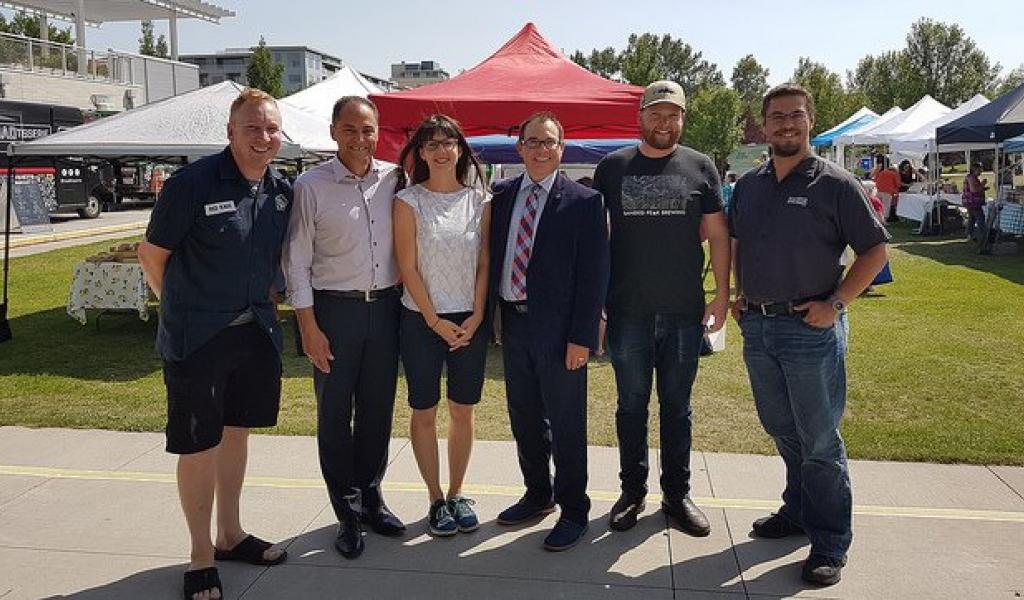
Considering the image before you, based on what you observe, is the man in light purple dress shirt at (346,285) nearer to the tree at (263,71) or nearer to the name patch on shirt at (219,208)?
the name patch on shirt at (219,208)

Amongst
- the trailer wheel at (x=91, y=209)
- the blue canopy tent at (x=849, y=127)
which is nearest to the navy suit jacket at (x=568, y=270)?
the trailer wheel at (x=91, y=209)

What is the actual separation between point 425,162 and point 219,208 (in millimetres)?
888

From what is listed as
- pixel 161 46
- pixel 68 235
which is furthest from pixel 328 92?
pixel 161 46

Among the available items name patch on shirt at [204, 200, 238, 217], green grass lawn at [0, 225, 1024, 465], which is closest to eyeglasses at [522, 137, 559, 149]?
name patch on shirt at [204, 200, 238, 217]

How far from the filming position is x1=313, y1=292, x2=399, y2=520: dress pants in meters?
3.54

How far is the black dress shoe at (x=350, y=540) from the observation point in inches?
142

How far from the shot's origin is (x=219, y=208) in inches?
125

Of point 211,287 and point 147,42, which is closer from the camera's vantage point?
point 211,287

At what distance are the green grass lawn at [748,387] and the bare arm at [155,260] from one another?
2.30 m

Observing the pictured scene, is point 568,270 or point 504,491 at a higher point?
point 568,270

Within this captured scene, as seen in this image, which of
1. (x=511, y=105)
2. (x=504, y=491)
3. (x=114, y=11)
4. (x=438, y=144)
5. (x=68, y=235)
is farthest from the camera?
(x=114, y=11)

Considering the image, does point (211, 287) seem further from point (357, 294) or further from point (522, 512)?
point (522, 512)

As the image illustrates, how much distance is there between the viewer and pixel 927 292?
11.0 metres

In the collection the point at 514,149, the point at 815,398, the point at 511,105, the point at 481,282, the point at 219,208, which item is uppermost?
the point at 511,105
